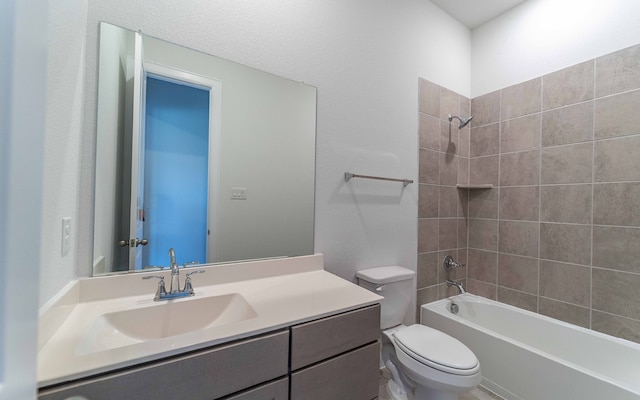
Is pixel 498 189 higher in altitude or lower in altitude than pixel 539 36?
lower

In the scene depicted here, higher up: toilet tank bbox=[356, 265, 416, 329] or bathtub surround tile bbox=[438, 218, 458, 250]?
bathtub surround tile bbox=[438, 218, 458, 250]

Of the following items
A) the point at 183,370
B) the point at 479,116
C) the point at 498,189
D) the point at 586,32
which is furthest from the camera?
the point at 479,116

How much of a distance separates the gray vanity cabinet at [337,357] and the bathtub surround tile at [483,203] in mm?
1719

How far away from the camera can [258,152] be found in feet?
4.44

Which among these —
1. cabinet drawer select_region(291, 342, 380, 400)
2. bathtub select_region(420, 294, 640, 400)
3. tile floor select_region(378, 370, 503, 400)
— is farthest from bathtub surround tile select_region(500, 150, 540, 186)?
cabinet drawer select_region(291, 342, 380, 400)

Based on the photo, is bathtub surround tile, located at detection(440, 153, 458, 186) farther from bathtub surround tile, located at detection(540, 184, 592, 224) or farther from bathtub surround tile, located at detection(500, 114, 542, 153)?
bathtub surround tile, located at detection(540, 184, 592, 224)

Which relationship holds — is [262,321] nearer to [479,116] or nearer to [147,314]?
[147,314]

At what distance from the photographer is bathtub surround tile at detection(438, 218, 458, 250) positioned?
2.16 m

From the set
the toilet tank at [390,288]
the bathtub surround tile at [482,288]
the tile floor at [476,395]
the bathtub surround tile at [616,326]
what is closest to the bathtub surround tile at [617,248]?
the bathtub surround tile at [616,326]

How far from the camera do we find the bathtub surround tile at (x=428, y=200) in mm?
2020

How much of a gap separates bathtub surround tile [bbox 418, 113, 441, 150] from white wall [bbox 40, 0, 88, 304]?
2.01 meters

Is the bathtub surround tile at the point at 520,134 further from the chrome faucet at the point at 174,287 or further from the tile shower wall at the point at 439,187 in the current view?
the chrome faucet at the point at 174,287

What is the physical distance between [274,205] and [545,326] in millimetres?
2103

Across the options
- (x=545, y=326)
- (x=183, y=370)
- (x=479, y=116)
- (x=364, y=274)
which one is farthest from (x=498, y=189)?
(x=183, y=370)
